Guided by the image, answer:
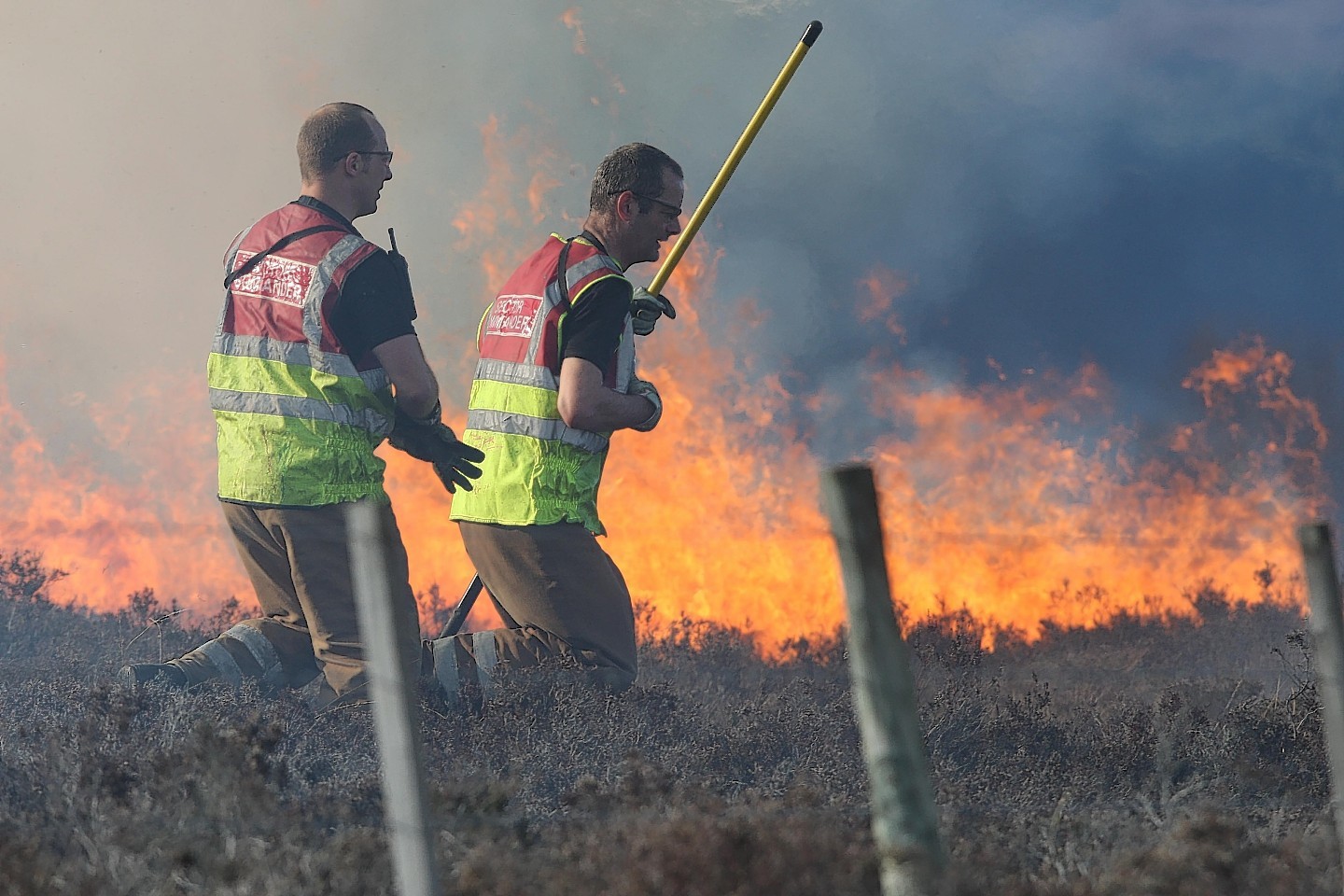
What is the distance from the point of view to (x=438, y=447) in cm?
825

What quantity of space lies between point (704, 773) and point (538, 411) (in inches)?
80.4

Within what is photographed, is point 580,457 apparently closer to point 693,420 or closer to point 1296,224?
point 693,420

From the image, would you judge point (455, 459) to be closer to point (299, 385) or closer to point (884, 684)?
point (299, 385)

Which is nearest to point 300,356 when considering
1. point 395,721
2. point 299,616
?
point 299,616

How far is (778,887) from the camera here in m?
4.58

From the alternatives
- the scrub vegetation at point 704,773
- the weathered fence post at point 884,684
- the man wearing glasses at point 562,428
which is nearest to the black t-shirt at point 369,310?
the man wearing glasses at point 562,428

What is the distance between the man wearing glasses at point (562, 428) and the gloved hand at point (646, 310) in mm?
10

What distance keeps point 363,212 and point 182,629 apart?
411cm

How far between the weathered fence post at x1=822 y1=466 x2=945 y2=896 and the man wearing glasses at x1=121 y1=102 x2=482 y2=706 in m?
4.27

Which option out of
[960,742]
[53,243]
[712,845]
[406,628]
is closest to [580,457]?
[406,628]

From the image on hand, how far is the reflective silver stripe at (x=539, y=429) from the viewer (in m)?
8.10

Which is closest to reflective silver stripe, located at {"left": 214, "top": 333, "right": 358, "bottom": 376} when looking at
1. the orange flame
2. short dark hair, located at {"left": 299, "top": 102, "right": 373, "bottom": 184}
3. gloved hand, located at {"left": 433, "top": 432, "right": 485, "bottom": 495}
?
gloved hand, located at {"left": 433, "top": 432, "right": 485, "bottom": 495}

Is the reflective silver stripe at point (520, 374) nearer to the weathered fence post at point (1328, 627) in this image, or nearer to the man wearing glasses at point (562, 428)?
the man wearing glasses at point (562, 428)

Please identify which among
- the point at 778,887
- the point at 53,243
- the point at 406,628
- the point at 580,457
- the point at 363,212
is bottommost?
the point at 778,887
